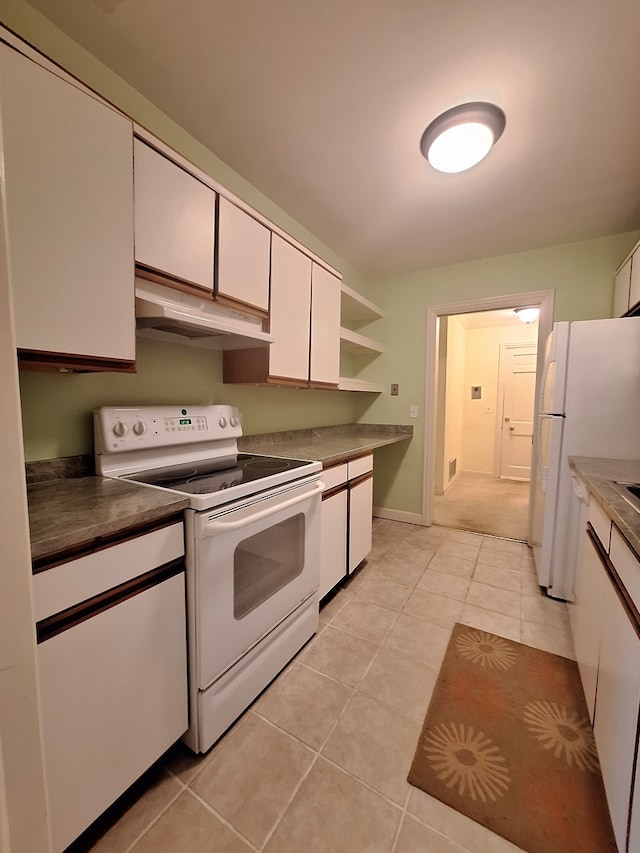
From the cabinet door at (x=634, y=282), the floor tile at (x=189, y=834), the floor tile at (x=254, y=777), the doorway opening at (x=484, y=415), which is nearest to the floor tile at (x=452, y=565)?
the doorway opening at (x=484, y=415)

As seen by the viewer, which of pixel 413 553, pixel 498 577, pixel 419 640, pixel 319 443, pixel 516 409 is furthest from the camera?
pixel 516 409

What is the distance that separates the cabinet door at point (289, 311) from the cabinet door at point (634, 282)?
6.20 feet

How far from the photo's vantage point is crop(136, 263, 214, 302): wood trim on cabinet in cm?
120

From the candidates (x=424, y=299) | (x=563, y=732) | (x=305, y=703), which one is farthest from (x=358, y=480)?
(x=424, y=299)

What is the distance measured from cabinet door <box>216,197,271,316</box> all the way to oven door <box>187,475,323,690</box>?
0.94 m

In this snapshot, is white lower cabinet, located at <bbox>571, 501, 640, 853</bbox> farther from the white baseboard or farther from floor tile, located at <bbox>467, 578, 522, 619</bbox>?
the white baseboard

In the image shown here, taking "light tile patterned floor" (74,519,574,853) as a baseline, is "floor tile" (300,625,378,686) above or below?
below

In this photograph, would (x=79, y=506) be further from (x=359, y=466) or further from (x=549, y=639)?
(x=549, y=639)

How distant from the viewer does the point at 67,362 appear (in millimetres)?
1001

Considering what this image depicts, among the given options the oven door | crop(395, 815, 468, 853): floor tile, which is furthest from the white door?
crop(395, 815, 468, 853): floor tile

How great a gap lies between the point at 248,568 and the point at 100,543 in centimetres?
60

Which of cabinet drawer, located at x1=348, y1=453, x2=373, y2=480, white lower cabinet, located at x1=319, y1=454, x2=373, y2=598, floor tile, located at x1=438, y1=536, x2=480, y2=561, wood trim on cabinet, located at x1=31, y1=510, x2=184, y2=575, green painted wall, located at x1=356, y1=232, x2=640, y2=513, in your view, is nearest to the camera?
wood trim on cabinet, located at x1=31, y1=510, x2=184, y2=575

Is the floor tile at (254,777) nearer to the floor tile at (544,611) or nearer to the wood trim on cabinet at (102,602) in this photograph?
the wood trim on cabinet at (102,602)

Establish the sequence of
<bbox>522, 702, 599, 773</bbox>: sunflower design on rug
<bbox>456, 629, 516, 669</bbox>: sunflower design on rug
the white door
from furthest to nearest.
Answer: the white door
<bbox>456, 629, 516, 669</bbox>: sunflower design on rug
<bbox>522, 702, 599, 773</bbox>: sunflower design on rug
